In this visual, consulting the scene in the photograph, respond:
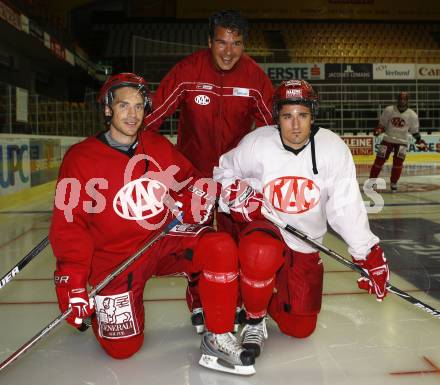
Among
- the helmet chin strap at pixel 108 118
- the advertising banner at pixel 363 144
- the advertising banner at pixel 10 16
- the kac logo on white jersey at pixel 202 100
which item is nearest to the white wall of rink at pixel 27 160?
the advertising banner at pixel 10 16

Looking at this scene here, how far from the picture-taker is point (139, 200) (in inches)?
86.0

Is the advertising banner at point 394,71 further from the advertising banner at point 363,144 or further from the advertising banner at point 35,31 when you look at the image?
the advertising banner at point 35,31

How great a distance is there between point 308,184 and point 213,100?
2.28 feet

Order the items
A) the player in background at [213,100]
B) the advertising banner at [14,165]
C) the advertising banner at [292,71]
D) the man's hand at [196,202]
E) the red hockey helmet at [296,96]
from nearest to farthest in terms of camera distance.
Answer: the red hockey helmet at [296,96]
the man's hand at [196,202]
the player in background at [213,100]
the advertising banner at [14,165]
the advertising banner at [292,71]

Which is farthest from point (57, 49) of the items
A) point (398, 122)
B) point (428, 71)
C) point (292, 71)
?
point (398, 122)

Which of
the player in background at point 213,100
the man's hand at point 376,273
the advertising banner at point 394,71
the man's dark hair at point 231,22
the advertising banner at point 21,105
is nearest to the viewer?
the man's hand at point 376,273

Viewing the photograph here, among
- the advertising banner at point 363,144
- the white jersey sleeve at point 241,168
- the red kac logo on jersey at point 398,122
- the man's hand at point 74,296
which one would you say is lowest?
the man's hand at point 74,296

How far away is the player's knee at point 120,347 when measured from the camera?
211cm

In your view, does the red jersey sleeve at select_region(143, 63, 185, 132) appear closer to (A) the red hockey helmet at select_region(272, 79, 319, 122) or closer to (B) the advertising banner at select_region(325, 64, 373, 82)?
(A) the red hockey helmet at select_region(272, 79, 319, 122)

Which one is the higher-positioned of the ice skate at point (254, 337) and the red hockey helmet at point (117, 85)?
the red hockey helmet at point (117, 85)

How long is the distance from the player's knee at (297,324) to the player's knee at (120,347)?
621 millimetres

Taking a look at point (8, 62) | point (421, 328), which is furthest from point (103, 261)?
point (8, 62)

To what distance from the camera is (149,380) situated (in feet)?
6.36

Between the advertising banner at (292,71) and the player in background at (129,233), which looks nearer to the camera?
the player in background at (129,233)
